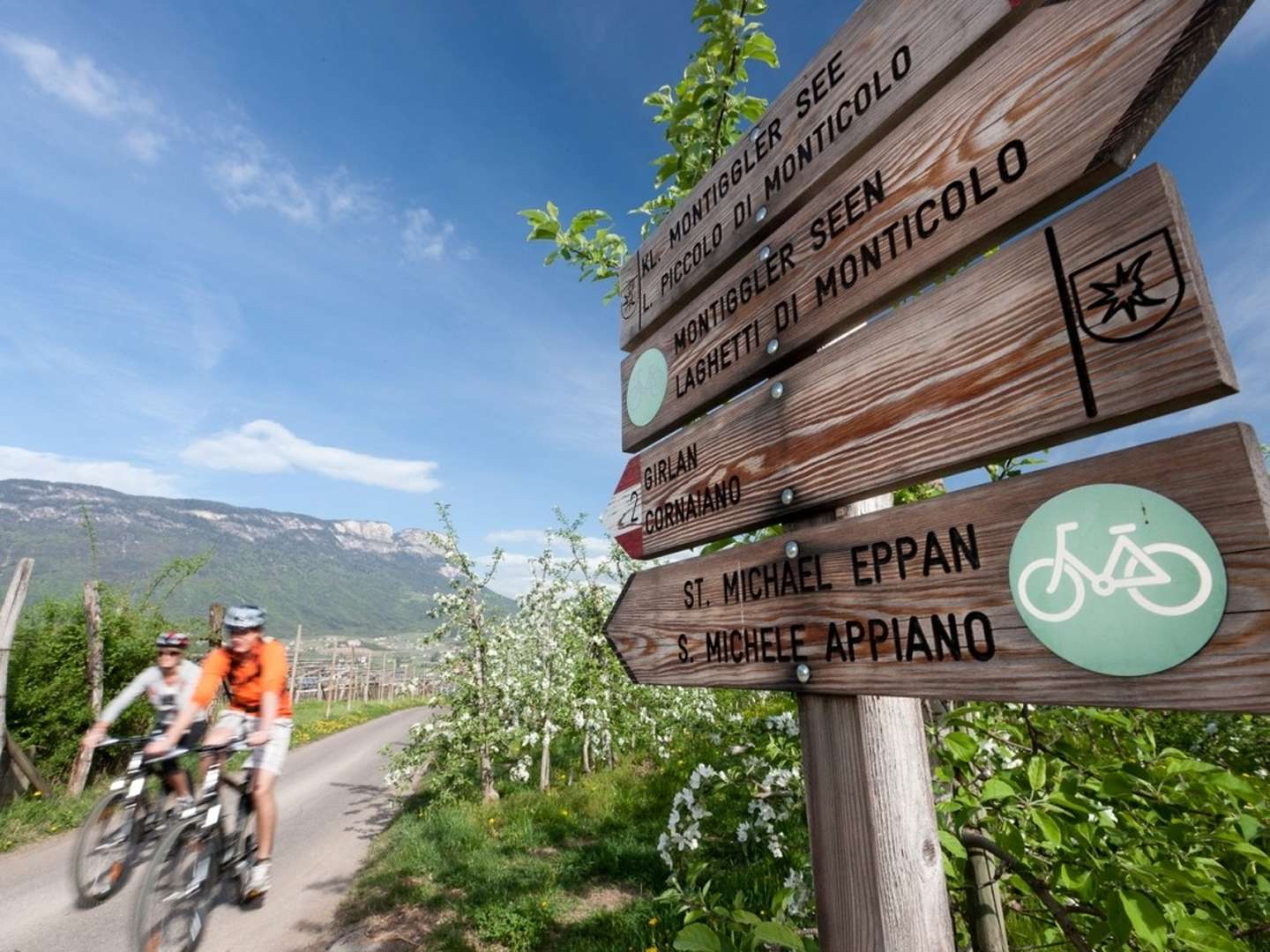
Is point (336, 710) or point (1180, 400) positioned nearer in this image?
point (1180, 400)

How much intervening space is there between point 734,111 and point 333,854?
9.37 metres

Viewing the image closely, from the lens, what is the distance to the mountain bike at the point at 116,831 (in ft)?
17.1

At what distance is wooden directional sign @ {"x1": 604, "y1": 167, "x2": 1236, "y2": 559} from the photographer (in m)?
0.96

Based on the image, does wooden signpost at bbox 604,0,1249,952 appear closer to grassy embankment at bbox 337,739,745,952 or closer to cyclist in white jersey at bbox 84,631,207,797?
grassy embankment at bbox 337,739,745,952

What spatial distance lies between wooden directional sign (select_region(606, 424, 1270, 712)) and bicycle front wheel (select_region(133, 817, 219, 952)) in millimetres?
4941

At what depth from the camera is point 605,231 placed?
3529mm

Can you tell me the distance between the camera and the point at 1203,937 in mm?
1273

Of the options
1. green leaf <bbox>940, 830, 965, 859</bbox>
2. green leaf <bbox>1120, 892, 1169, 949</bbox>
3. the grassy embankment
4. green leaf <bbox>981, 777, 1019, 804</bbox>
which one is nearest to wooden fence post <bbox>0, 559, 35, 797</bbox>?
the grassy embankment

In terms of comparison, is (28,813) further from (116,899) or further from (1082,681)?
(1082,681)

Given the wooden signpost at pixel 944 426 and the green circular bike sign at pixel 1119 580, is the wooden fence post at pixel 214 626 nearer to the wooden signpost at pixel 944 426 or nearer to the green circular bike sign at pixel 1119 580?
the wooden signpost at pixel 944 426

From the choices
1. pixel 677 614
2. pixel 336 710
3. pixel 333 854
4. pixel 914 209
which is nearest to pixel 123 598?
pixel 333 854

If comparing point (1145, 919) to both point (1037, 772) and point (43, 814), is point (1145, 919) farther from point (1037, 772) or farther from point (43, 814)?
point (43, 814)

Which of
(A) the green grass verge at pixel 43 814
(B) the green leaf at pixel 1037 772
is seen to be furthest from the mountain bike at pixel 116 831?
(B) the green leaf at pixel 1037 772

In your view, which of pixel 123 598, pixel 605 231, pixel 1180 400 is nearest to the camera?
pixel 1180 400
